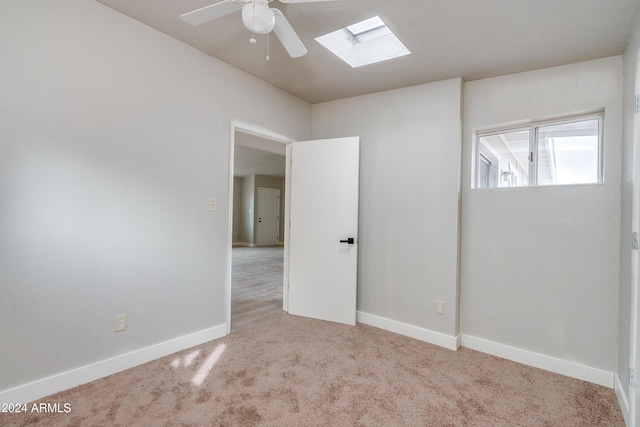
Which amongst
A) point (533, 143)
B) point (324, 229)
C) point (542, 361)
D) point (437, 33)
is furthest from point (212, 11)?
point (542, 361)

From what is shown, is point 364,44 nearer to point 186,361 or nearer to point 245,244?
point 186,361

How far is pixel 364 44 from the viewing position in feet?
8.69

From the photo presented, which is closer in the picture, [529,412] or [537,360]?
[529,412]

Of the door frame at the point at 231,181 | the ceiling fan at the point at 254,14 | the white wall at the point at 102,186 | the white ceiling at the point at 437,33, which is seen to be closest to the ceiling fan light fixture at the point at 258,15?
the ceiling fan at the point at 254,14

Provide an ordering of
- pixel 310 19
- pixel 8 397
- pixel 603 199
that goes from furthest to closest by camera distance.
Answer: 1. pixel 603 199
2. pixel 310 19
3. pixel 8 397

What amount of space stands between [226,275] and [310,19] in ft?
7.41

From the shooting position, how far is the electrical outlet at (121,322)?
2164mm

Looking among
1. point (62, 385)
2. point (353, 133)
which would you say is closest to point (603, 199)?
point (353, 133)

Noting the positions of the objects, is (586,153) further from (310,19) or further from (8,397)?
(8,397)

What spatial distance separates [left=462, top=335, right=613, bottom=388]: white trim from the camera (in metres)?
2.24

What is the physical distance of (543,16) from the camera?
1.93 meters

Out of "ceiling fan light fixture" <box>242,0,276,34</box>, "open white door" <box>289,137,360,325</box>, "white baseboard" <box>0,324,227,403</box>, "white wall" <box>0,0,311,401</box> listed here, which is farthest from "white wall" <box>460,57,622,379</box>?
"white baseboard" <box>0,324,227,403</box>

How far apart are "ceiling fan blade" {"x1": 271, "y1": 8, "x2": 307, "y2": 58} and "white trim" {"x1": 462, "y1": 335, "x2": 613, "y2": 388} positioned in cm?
284

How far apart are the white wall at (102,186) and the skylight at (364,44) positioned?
1.06 m
